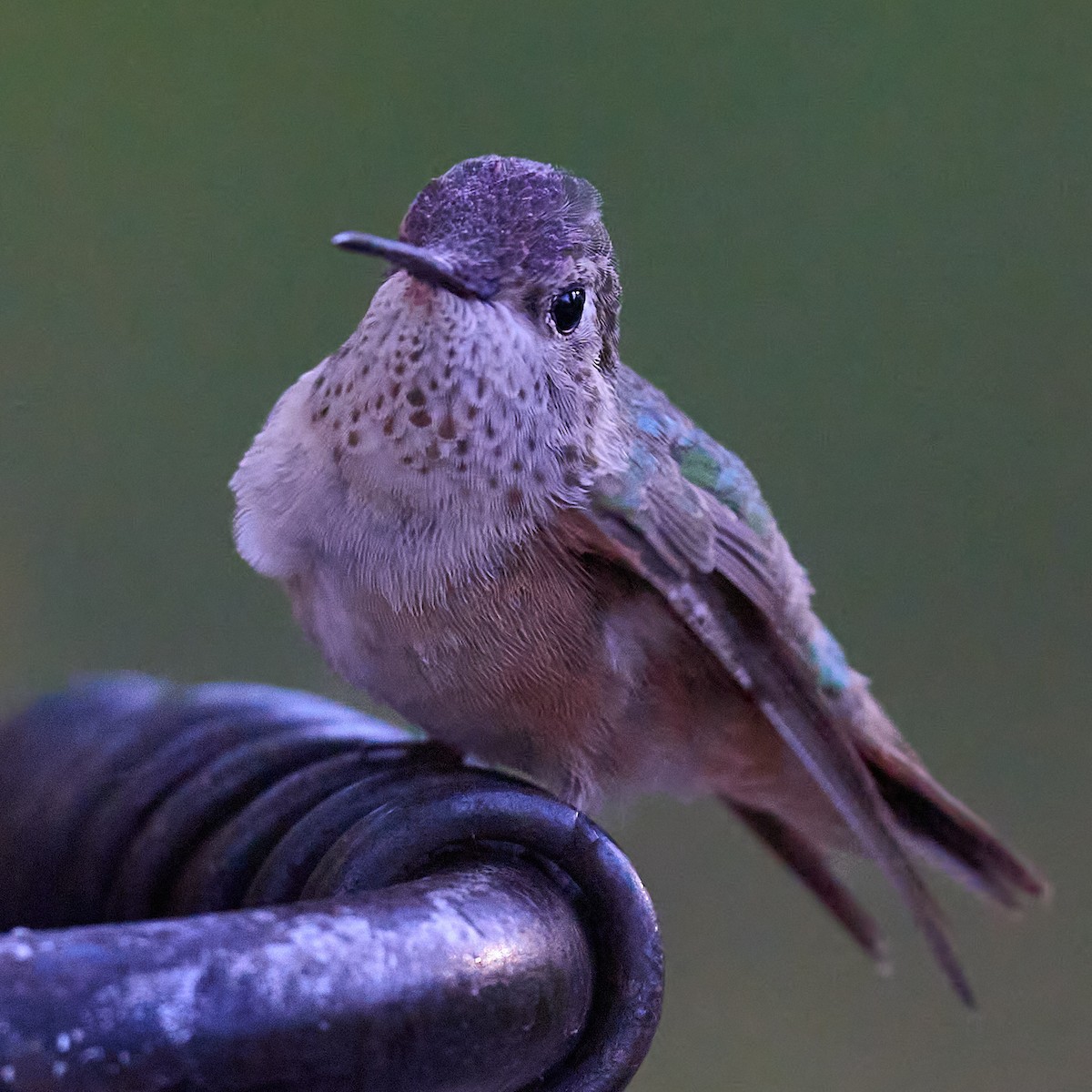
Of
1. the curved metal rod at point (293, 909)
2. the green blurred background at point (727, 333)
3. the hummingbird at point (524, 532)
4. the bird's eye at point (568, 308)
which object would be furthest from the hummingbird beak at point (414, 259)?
the green blurred background at point (727, 333)

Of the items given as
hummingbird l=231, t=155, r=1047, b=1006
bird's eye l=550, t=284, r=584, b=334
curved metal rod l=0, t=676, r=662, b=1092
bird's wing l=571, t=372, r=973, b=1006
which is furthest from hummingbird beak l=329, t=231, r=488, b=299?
curved metal rod l=0, t=676, r=662, b=1092

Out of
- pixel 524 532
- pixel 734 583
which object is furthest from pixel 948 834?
pixel 524 532

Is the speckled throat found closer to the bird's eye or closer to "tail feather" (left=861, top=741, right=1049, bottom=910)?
the bird's eye

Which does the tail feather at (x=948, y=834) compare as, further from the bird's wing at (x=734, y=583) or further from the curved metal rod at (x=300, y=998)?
the curved metal rod at (x=300, y=998)

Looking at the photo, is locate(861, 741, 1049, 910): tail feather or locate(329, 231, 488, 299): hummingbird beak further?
locate(861, 741, 1049, 910): tail feather

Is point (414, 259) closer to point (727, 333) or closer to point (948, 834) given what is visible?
point (948, 834)

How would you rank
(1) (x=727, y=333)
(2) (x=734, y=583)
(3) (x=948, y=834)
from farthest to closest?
(1) (x=727, y=333) < (3) (x=948, y=834) < (2) (x=734, y=583)

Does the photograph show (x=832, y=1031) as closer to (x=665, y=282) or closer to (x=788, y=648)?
(x=665, y=282)
